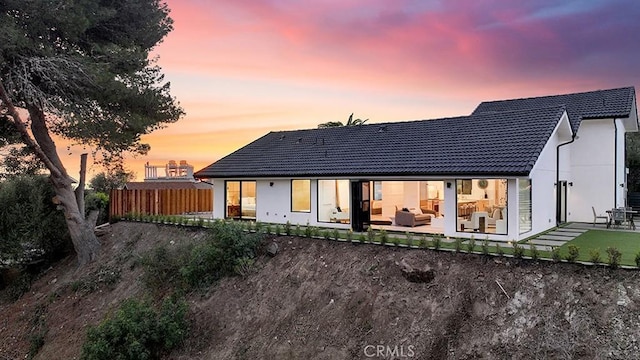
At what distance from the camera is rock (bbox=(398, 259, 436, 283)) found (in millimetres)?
10336

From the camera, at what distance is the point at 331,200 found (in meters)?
17.5

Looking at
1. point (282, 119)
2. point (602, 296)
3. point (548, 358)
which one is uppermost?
point (282, 119)

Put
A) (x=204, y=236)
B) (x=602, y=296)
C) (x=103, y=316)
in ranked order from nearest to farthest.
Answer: (x=602, y=296) < (x=103, y=316) < (x=204, y=236)

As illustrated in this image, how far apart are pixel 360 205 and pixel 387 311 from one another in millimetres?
6972

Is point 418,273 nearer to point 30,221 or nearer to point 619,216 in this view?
point 619,216

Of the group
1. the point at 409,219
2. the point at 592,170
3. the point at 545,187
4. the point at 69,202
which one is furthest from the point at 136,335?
the point at 592,170

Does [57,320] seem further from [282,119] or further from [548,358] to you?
[282,119]

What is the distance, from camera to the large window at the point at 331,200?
1727 centimetres

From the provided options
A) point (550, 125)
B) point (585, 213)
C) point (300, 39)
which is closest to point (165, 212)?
point (300, 39)

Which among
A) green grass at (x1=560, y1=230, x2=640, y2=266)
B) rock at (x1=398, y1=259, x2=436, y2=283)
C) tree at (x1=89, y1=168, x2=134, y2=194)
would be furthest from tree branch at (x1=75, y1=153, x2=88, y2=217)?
green grass at (x1=560, y1=230, x2=640, y2=266)

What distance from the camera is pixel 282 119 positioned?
27.6 meters

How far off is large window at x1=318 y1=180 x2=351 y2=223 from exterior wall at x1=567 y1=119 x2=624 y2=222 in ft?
35.2

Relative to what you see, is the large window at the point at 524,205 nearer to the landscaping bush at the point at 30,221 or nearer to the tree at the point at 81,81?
the tree at the point at 81,81

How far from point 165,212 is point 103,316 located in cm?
911
